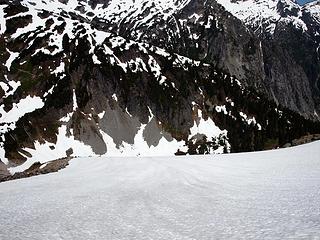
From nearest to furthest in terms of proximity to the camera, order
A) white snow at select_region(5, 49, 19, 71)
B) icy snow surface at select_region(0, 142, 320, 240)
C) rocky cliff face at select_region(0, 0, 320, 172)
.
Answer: icy snow surface at select_region(0, 142, 320, 240) < rocky cliff face at select_region(0, 0, 320, 172) < white snow at select_region(5, 49, 19, 71)

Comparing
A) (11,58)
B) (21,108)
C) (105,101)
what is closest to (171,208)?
(21,108)

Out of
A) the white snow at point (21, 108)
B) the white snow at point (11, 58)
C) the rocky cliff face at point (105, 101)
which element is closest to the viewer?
the white snow at point (21, 108)

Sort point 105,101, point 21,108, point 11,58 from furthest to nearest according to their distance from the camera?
point 11,58 → point 105,101 → point 21,108

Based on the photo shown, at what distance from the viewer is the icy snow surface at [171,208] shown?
889cm

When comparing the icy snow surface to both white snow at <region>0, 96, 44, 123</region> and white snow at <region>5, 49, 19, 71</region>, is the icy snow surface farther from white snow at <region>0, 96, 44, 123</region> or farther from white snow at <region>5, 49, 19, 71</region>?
white snow at <region>5, 49, 19, 71</region>

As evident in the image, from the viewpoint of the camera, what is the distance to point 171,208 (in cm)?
1169

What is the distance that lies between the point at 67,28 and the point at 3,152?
3383 inches

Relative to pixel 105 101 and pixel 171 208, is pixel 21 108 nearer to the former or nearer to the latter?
pixel 105 101

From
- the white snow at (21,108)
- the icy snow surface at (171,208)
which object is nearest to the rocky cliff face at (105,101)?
the white snow at (21,108)

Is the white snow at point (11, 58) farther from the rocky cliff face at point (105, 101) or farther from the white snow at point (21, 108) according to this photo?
the white snow at point (21, 108)

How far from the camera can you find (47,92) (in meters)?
145

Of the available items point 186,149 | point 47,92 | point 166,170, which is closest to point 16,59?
point 47,92

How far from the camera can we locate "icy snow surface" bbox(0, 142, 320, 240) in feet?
29.2

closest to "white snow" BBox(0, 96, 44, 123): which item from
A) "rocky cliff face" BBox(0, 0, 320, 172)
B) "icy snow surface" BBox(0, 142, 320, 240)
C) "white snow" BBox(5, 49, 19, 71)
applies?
"rocky cliff face" BBox(0, 0, 320, 172)
